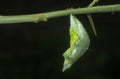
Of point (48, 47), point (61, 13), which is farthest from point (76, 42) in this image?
point (48, 47)

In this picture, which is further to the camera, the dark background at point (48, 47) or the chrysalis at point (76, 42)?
the dark background at point (48, 47)

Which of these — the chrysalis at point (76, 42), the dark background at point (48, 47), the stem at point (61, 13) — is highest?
the stem at point (61, 13)

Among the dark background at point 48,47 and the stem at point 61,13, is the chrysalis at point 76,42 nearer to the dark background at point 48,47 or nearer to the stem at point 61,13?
the stem at point 61,13

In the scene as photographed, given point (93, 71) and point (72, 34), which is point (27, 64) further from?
point (72, 34)

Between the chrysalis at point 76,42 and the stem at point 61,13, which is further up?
the stem at point 61,13

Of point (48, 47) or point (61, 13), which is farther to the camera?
point (48, 47)

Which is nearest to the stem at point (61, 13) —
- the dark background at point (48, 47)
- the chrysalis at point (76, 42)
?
the chrysalis at point (76, 42)

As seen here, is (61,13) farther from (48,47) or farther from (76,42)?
(48,47)
